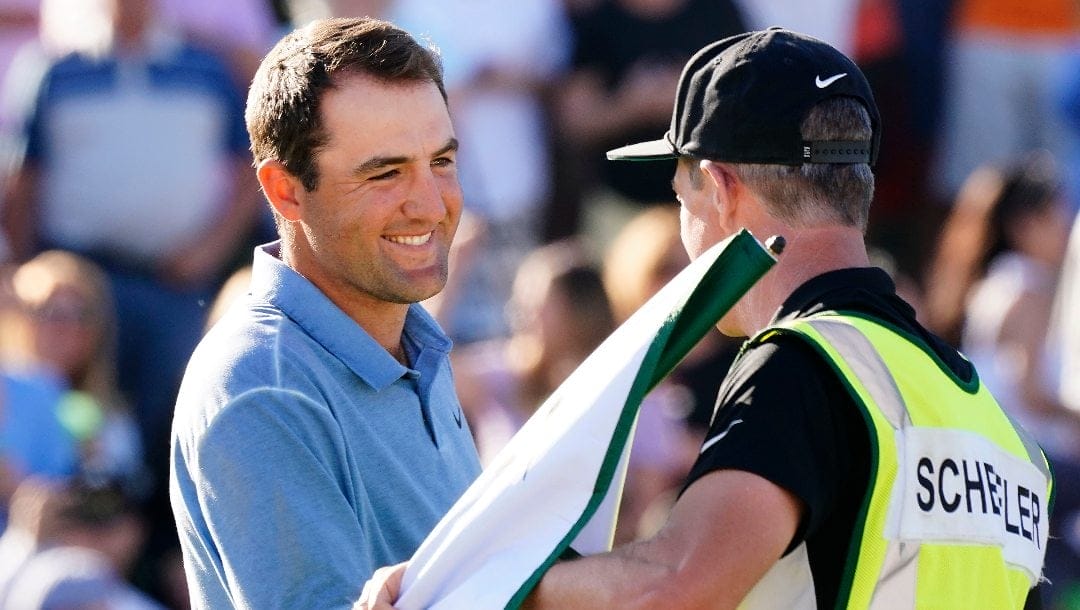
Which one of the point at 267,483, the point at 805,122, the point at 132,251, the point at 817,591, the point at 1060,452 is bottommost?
the point at 1060,452

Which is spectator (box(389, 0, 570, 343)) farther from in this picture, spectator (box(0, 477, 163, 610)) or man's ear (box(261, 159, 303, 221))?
man's ear (box(261, 159, 303, 221))

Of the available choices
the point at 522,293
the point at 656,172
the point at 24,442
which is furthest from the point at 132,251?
the point at 656,172

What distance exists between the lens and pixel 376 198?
9.26 feet

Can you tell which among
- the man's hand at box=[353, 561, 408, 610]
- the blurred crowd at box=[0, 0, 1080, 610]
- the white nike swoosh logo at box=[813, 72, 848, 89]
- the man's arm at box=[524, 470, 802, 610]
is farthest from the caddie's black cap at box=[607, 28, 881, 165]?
the blurred crowd at box=[0, 0, 1080, 610]

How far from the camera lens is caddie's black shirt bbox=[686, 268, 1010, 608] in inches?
89.7

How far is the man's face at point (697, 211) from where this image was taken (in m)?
2.73

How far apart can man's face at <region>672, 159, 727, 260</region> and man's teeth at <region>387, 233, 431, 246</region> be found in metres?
0.45

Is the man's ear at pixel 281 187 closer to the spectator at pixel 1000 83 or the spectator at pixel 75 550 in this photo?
the spectator at pixel 75 550

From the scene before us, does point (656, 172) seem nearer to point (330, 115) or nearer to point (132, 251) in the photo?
point (132, 251)

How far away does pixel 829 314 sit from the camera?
2527 mm

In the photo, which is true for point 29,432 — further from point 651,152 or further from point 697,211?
point 697,211

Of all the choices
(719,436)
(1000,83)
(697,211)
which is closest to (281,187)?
(697,211)

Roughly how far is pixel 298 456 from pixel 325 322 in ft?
1.11

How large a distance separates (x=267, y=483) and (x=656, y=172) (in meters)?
4.35
